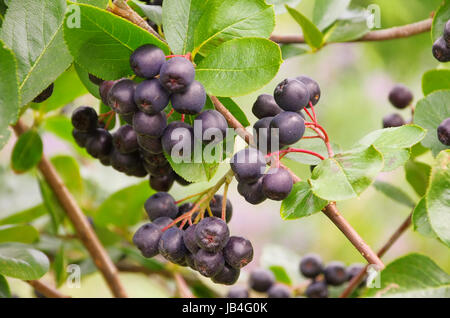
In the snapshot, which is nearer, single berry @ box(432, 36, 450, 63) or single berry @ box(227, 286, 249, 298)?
single berry @ box(432, 36, 450, 63)

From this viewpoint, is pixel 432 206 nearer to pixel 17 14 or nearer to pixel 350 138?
pixel 17 14

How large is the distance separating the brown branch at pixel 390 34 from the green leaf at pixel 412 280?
547mm

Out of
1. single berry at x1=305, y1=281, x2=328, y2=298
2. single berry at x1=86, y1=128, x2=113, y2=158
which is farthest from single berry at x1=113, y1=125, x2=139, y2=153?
single berry at x1=305, y1=281, x2=328, y2=298

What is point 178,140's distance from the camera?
64 centimetres

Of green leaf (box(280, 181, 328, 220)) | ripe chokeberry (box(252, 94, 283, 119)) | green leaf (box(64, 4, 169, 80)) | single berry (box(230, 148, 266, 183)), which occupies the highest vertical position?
green leaf (box(64, 4, 169, 80))

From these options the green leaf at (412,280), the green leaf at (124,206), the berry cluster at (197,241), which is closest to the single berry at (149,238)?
the berry cluster at (197,241)

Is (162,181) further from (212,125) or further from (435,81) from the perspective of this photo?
(435,81)

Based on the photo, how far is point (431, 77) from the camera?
88 centimetres

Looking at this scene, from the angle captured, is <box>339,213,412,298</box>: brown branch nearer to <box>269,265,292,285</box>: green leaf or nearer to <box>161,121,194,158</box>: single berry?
<box>269,265,292,285</box>: green leaf

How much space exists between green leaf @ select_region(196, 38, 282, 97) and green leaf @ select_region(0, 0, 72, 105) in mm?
191

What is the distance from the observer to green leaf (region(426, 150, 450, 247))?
625mm

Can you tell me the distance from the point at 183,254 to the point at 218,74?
0.26m

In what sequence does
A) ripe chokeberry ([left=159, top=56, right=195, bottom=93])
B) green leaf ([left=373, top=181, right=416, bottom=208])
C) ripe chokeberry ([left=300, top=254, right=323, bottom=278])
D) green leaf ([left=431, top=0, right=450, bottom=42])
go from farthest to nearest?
ripe chokeberry ([left=300, top=254, right=323, bottom=278]), green leaf ([left=373, top=181, right=416, bottom=208]), green leaf ([left=431, top=0, right=450, bottom=42]), ripe chokeberry ([left=159, top=56, right=195, bottom=93])
